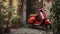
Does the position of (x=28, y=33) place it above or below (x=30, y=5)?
below

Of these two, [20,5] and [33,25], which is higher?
[20,5]

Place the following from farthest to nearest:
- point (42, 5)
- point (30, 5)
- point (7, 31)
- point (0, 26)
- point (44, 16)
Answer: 1. point (30, 5)
2. point (42, 5)
3. point (44, 16)
4. point (7, 31)
5. point (0, 26)

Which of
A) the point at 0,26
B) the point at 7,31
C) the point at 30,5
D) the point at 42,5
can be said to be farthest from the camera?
the point at 30,5

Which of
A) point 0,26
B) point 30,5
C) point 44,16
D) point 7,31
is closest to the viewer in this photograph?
point 0,26

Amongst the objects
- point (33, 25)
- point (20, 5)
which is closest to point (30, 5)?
point (20, 5)

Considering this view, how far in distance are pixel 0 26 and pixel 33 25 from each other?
2.39 metres

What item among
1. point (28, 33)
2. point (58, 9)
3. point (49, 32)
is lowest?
point (28, 33)

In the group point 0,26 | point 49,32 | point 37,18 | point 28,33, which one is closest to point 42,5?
point 37,18

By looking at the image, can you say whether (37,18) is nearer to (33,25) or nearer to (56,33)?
(33,25)

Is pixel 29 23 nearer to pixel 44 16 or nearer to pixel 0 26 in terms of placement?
pixel 44 16

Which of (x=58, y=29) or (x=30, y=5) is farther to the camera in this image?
(x=30, y=5)

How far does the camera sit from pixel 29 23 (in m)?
9.92

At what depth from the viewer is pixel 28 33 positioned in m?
8.41

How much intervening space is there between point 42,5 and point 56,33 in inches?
168
